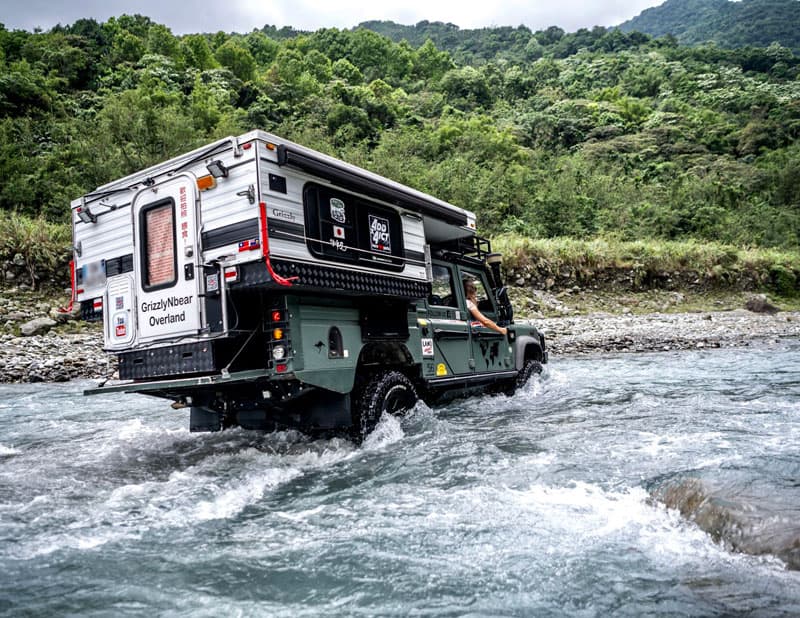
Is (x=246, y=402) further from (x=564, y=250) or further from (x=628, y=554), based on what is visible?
(x=564, y=250)

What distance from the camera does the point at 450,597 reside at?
2.98m

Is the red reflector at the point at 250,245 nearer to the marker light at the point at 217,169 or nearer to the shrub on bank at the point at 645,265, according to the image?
the marker light at the point at 217,169

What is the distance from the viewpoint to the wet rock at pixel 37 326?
594 inches

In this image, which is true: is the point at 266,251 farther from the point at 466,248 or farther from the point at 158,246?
the point at 466,248

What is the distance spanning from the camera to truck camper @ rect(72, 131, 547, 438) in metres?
5.50

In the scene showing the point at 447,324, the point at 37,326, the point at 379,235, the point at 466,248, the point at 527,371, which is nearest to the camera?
the point at 379,235

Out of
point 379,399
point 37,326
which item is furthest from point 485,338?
point 37,326

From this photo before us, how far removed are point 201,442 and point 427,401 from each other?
2.88 m

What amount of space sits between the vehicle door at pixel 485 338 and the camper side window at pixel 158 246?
4243 millimetres

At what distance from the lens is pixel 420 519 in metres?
4.10

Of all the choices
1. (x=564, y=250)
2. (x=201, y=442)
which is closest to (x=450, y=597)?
(x=201, y=442)

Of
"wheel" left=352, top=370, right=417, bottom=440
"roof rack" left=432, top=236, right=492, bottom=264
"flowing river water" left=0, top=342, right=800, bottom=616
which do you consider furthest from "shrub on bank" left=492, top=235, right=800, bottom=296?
"wheel" left=352, top=370, right=417, bottom=440

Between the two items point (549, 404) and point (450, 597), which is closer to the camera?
point (450, 597)

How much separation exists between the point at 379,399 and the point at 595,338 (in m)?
12.3
